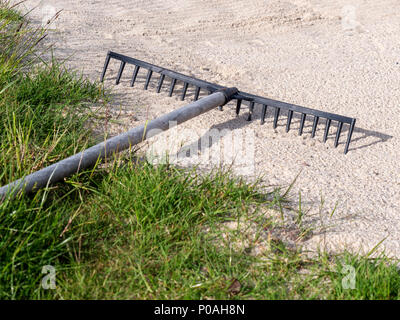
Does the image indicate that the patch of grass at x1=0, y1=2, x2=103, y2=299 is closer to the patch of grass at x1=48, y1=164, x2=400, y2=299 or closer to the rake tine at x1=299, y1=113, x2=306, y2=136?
the patch of grass at x1=48, y1=164, x2=400, y2=299

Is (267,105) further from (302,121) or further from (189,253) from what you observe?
(189,253)

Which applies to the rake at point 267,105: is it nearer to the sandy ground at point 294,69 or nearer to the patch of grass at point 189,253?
the sandy ground at point 294,69

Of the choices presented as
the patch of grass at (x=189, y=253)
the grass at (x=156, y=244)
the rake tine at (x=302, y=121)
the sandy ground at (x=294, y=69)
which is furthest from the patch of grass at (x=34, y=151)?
the rake tine at (x=302, y=121)

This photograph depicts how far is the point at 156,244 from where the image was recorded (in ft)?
6.66

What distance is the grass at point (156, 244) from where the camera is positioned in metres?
1.82

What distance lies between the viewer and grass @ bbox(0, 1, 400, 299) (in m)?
1.82

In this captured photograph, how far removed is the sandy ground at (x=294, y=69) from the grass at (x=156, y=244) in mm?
242

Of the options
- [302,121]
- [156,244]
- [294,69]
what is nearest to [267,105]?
[302,121]

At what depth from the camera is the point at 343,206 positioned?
2.46m

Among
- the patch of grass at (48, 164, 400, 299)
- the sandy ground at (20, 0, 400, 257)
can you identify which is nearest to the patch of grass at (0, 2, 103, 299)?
the patch of grass at (48, 164, 400, 299)

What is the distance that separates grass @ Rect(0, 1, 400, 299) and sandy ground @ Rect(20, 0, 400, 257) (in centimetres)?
24

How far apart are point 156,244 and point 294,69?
2781 mm

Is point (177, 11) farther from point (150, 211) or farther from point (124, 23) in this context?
point (150, 211)

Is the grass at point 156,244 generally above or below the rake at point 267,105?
below
